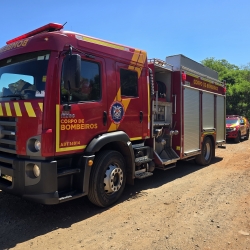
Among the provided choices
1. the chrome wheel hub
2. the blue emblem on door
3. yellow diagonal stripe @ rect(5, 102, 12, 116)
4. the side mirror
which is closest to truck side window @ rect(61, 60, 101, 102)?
the side mirror

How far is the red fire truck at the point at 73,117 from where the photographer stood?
3902 millimetres

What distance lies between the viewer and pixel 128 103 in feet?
17.5

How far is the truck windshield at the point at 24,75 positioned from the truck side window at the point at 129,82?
1661 mm

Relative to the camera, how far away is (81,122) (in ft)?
14.2

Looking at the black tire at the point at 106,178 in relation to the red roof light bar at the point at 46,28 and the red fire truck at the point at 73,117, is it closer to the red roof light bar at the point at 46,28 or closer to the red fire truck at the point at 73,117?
the red fire truck at the point at 73,117

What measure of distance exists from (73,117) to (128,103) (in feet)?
4.84

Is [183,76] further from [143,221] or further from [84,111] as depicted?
[143,221]

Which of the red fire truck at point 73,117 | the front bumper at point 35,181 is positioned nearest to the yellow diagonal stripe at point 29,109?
the red fire truck at point 73,117

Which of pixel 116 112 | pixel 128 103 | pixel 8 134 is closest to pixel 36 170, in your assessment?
pixel 8 134

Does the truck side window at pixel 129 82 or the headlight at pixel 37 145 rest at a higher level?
the truck side window at pixel 129 82

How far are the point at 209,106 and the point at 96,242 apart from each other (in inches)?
262

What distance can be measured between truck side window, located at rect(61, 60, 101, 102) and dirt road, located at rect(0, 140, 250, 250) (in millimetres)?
2005

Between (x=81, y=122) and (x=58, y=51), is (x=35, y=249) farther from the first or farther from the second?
(x=58, y=51)

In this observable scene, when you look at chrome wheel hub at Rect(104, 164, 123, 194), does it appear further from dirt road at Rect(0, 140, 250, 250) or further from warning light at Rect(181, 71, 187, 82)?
warning light at Rect(181, 71, 187, 82)
